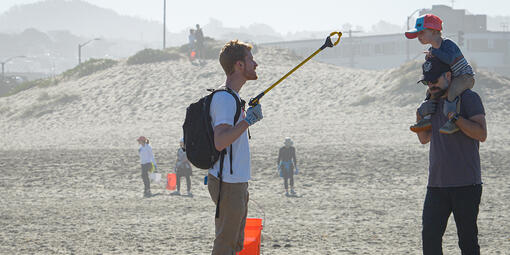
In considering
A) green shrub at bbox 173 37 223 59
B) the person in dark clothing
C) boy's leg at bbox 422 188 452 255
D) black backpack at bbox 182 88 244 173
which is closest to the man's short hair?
black backpack at bbox 182 88 244 173

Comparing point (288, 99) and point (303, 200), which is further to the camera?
point (288, 99)

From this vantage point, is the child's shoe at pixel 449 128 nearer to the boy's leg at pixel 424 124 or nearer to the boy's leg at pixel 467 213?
the boy's leg at pixel 424 124

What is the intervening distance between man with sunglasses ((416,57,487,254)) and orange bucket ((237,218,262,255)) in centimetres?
154

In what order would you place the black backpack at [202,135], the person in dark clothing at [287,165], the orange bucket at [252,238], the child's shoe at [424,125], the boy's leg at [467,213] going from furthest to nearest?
the person in dark clothing at [287,165], the orange bucket at [252,238], the child's shoe at [424,125], the boy's leg at [467,213], the black backpack at [202,135]

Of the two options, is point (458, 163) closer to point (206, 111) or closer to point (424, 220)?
point (424, 220)

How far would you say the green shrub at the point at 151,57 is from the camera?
42.5 m

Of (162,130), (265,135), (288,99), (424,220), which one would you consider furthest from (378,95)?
(424,220)

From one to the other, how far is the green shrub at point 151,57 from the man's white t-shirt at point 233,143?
38734mm

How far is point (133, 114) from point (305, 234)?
24957 millimetres

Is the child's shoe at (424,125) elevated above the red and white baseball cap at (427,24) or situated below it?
below

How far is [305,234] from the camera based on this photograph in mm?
8484

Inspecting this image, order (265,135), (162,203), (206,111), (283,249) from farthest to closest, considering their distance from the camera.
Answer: (265,135) < (162,203) < (283,249) < (206,111)

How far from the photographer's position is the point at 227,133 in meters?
3.87

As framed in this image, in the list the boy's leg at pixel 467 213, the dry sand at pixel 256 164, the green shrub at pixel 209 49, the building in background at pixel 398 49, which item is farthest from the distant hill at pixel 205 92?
the building in background at pixel 398 49
